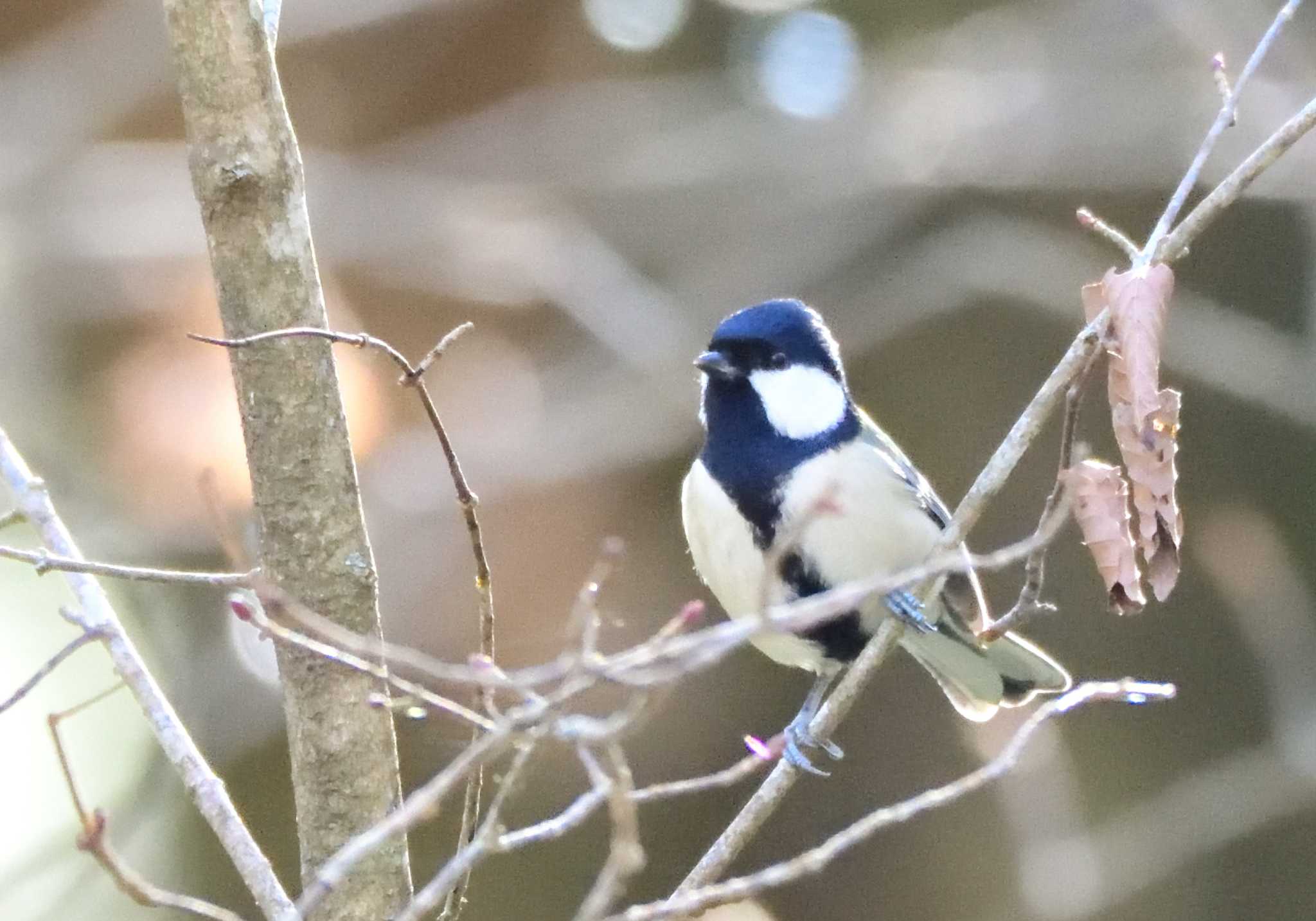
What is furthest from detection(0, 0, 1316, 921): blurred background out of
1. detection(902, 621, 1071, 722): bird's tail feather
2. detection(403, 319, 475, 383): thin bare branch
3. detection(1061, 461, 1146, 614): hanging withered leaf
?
detection(403, 319, 475, 383): thin bare branch

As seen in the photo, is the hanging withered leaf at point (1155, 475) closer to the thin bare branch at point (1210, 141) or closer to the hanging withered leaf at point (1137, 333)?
the hanging withered leaf at point (1137, 333)

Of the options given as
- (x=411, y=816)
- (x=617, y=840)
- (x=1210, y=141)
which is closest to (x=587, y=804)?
(x=617, y=840)

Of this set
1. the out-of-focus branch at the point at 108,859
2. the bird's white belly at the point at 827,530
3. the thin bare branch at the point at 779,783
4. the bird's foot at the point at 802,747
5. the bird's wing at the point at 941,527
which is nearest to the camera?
the out-of-focus branch at the point at 108,859

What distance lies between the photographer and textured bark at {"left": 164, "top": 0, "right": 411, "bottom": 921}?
162cm

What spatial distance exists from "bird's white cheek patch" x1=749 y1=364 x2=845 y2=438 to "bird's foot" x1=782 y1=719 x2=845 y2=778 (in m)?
0.46

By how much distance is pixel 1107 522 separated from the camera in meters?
1.54

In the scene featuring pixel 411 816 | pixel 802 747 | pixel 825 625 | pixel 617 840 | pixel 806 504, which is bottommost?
pixel 802 747

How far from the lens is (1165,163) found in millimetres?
4102

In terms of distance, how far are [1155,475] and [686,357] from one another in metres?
2.76

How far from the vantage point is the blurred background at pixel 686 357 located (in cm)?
408

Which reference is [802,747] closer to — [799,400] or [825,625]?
[825,625]

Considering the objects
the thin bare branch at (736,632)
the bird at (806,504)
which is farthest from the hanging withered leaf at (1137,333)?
the bird at (806,504)

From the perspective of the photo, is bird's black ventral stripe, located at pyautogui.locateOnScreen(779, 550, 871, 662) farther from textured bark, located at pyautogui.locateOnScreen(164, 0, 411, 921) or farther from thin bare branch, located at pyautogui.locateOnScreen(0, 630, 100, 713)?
thin bare branch, located at pyautogui.locateOnScreen(0, 630, 100, 713)

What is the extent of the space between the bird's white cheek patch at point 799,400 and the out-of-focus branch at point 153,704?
108 cm
